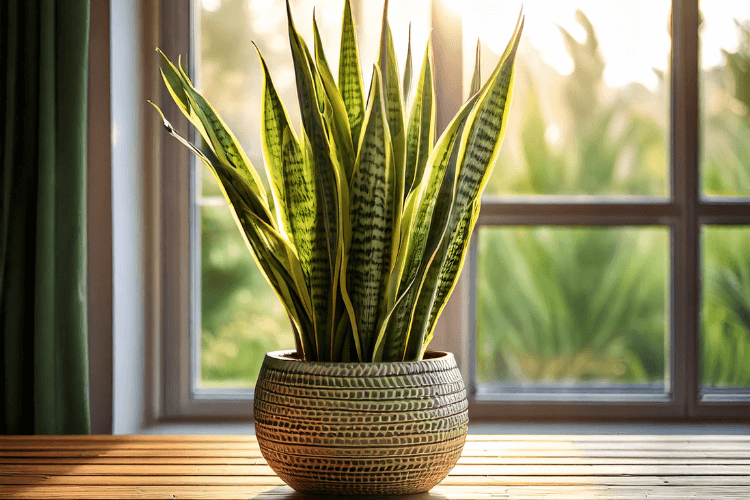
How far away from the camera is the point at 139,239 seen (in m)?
1.58

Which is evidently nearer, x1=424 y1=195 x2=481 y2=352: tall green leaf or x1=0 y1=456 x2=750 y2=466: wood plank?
x1=424 y1=195 x2=481 y2=352: tall green leaf

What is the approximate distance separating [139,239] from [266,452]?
2.97 feet

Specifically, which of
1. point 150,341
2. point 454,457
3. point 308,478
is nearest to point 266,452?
point 308,478

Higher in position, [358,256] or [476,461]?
[358,256]

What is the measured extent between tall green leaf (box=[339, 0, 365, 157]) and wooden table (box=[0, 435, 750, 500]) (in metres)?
0.49

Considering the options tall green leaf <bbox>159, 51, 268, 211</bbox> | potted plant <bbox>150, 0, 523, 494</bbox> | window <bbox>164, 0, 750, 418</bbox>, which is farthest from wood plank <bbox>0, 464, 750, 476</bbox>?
window <bbox>164, 0, 750, 418</bbox>

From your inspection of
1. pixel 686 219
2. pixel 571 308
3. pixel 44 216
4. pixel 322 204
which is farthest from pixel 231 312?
pixel 686 219

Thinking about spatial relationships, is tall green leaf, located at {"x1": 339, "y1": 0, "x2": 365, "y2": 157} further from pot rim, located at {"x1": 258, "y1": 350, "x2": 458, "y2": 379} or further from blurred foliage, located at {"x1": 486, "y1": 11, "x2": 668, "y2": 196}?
blurred foliage, located at {"x1": 486, "y1": 11, "x2": 668, "y2": 196}

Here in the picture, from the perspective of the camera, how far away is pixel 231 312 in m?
1.71

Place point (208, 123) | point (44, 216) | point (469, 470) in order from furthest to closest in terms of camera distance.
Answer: point (44, 216) → point (469, 470) → point (208, 123)

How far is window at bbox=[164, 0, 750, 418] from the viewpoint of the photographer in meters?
1.66

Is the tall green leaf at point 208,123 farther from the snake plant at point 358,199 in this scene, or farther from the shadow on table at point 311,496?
the shadow on table at point 311,496

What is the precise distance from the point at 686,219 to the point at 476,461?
938 millimetres

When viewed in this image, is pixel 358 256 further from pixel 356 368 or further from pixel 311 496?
pixel 311 496
